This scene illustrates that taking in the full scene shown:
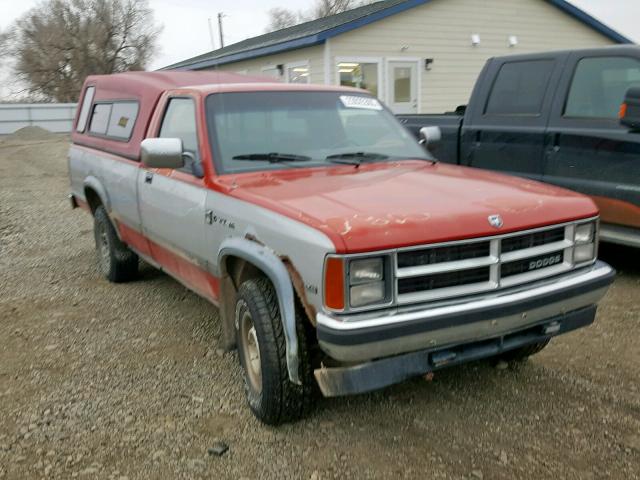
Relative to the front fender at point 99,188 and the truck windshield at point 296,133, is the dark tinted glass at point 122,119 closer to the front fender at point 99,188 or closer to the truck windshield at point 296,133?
the front fender at point 99,188

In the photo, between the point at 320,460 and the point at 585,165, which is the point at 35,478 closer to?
the point at 320,460

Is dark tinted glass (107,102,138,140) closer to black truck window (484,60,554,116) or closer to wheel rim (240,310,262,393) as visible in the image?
wheel rim (240,310,262,393)

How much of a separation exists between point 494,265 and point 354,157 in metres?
1.42

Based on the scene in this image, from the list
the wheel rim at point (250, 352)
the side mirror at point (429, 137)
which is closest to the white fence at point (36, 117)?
the side mirror at point (429, 137)

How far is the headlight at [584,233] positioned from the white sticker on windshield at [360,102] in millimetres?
1879

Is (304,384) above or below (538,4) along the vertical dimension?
below

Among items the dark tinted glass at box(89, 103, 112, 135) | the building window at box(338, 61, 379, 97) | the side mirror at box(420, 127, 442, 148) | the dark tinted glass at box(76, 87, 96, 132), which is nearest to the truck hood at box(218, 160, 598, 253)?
the side mirror at box(420, 127, 442, 148)

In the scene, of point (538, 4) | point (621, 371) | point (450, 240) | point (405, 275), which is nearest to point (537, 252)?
point (450, 240)

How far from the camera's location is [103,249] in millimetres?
6258

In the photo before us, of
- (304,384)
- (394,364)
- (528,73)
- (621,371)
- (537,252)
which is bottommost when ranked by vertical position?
(621,371)

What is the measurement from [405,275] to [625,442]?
4.63 feet

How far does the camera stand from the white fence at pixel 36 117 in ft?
102

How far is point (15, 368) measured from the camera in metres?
4.25

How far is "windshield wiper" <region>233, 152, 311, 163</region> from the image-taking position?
154 inches
